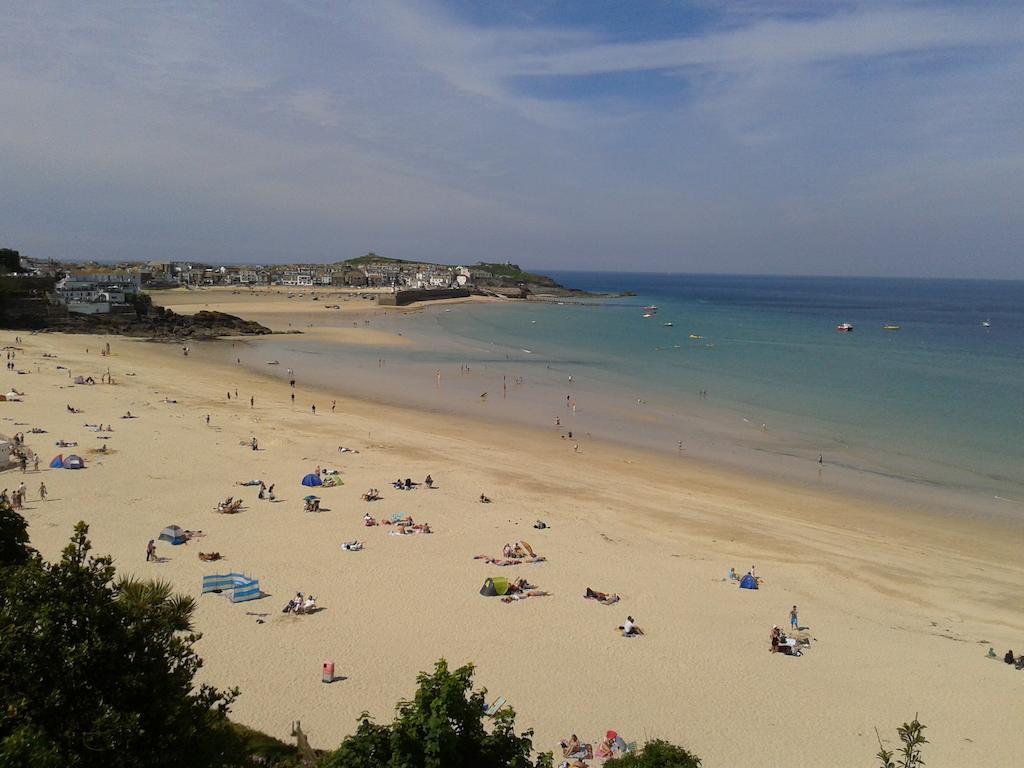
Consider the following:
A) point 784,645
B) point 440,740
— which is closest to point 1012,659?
point 784,645

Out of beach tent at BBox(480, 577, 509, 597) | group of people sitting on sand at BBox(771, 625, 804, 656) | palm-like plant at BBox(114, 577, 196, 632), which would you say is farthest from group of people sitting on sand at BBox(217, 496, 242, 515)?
A: group of people sitting on sand at BBox(771, 625, 804, 656)

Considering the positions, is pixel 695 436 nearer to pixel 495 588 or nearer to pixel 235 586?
pixel 495 588

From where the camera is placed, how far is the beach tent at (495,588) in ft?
47.8

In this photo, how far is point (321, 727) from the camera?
10.1 metres

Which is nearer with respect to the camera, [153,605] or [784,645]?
[153,605]

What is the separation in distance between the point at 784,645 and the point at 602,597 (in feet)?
11.7

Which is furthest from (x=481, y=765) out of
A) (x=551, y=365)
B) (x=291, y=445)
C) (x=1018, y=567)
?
(x=551, y=365)

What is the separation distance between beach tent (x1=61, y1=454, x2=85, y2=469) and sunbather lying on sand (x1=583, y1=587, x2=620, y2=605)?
1541 centimetres

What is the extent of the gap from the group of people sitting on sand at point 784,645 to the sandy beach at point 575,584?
0.78 ft

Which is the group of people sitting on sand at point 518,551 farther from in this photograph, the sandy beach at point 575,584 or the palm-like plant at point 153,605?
the palm-like plant at point 153,605

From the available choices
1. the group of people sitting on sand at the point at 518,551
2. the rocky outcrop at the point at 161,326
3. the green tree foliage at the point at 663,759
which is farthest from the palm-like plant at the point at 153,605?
the rocky outcrop at the point at 161,326

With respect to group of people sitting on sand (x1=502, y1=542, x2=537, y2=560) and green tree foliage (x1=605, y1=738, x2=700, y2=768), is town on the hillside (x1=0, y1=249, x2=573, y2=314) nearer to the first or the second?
group of people sitting on sand (x1=502, y1=542, x2=537, y2=560)

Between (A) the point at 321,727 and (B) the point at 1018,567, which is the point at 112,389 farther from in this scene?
(B) the point at 1018,567

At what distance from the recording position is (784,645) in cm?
1300
